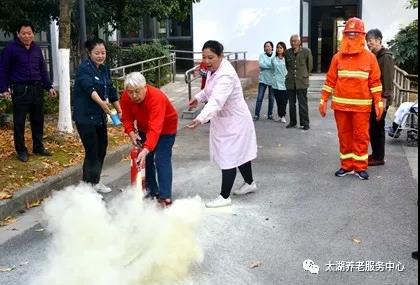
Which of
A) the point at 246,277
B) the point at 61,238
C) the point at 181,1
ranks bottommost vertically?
the point at 246,277

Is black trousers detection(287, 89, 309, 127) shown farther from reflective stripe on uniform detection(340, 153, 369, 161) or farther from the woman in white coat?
the woman in white coat

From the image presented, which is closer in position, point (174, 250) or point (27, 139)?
point (174, 250)

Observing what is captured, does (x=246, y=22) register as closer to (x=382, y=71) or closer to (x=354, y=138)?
(x=382, y=71)

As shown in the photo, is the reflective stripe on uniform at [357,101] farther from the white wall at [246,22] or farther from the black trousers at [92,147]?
the white wall at [246,22]

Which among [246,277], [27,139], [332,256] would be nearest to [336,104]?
[332,256]

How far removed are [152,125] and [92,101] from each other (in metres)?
1.11

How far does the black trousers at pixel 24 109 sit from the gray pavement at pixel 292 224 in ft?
3.46

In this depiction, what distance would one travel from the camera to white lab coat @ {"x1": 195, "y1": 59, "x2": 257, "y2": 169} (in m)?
5.21

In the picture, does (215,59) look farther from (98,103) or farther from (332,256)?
(332,256)

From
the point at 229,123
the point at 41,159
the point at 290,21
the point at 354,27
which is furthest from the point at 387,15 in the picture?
the point at 41,159

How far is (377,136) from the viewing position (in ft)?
23.0

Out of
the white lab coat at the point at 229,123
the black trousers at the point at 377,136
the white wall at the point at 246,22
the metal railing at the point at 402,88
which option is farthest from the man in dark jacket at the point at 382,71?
the white wall at the point at 246,22

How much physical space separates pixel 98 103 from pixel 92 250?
6.96 ft

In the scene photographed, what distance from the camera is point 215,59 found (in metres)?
5.18
